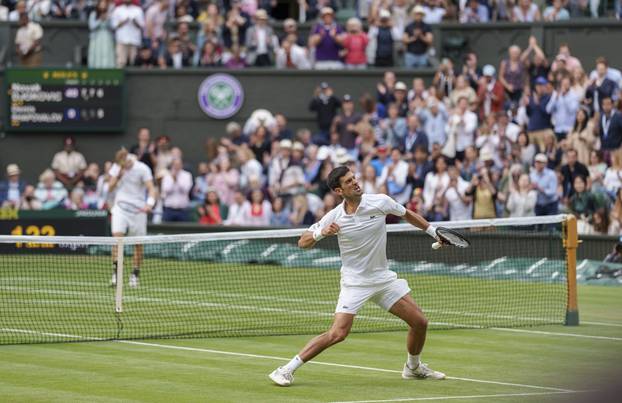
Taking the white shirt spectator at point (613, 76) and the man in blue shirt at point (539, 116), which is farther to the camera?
the man in blue shirt at point (539, 116)

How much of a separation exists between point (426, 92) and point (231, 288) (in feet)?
30.6

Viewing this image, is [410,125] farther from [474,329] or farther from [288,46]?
[474,329]

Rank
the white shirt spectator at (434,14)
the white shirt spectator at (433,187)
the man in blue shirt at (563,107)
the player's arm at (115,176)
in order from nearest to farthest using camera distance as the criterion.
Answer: the player's arm at (115,176) → the white shirt spectator at (433,187) → the man in blue shirt at (563,107) → the white shirt spectator at (434,14)

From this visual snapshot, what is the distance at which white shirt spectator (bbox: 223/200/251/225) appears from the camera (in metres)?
27.5

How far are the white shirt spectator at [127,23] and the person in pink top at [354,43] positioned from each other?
4.87m

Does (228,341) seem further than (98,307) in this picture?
No

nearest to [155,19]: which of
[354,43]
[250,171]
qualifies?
[354,43]

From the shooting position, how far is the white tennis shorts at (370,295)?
11219 millimetres

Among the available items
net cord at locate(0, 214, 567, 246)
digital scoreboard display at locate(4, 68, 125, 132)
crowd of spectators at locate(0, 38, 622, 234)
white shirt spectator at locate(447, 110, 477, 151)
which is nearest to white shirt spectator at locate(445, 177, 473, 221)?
crowd of spectators at locate(0, 38, 622, 234)

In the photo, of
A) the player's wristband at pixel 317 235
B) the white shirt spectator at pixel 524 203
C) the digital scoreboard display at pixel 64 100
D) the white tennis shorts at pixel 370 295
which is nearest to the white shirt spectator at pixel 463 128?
the white shirt spectator at pixel 524 203

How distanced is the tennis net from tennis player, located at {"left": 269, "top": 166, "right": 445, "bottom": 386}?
3.96 metres

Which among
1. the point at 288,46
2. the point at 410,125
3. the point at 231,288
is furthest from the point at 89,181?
the point at 231,288

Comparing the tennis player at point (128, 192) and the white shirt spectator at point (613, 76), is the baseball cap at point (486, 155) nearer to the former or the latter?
the white shirt spectator at point (613, 76)

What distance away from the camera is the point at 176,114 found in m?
32.3
